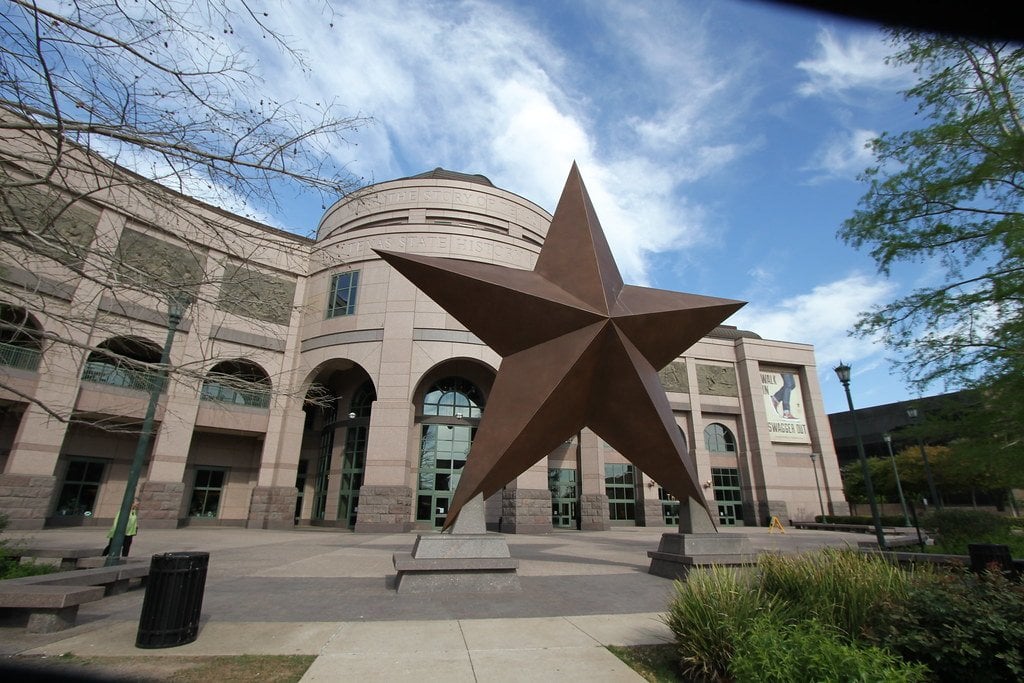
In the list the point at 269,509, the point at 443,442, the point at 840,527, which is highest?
the point at 443,442

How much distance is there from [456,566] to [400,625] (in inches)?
85.5

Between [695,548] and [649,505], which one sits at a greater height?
[649,505]

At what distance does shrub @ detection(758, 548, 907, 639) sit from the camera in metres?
4.66

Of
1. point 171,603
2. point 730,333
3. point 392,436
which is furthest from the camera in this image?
point 730,333

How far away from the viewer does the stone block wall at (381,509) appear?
23438 mm

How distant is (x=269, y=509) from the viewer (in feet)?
85.5

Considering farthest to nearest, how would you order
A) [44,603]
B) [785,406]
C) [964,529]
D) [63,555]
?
1. [785,406]
2. [964,529]
3. [63,555]
4. [44,603]

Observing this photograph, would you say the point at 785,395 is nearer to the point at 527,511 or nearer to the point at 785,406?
the point at 785,406

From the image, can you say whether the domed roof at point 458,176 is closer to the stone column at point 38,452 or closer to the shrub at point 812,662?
the stone column at point 38,452

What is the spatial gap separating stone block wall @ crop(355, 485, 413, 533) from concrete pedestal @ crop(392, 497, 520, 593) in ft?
51.9

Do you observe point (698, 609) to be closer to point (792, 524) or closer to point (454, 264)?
point (454, 264)

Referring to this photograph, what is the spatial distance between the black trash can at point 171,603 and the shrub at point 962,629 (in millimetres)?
6834

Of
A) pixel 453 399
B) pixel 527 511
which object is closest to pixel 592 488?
pixel 527 511

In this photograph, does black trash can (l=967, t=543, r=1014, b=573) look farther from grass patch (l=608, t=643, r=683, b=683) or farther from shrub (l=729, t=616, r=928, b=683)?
→ grass patch (l=608, t=643, r=683, b=683)
